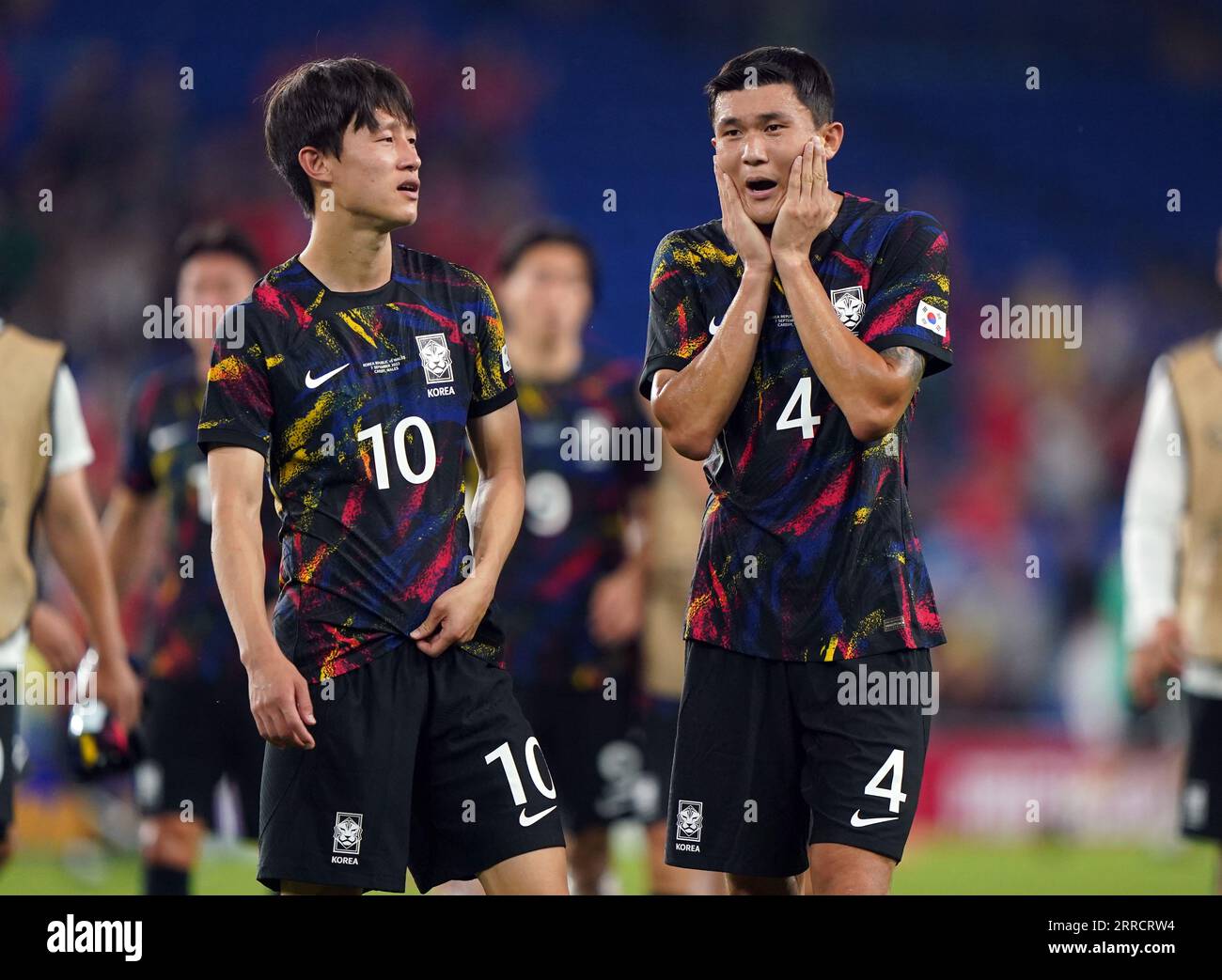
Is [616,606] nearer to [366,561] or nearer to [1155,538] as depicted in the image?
[1155,538]

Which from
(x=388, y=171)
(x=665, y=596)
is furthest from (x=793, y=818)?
(x=665, y=596)

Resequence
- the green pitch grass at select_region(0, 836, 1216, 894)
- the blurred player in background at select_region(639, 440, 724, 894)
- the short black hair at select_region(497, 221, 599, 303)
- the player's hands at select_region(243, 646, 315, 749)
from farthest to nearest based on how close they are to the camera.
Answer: the green pitch grass at select_region(0, 836, 1216, 894), the short black hair at select_region(497, 221, 599, 303), the blurred player in background at select_region(639, 440, 724, 894), the player's hands at select_region(243, 646, 315, 749)

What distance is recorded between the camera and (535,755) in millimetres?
3129

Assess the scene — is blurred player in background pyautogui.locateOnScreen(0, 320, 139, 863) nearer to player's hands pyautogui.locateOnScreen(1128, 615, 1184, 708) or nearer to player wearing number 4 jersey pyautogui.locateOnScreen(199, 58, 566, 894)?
player wearing number 4 jersey pyautogui.locateOnScreen(199, 58, 566, 894)

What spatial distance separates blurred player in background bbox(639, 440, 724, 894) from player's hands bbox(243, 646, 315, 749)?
2.91m

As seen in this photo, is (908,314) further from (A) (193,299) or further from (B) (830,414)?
(A) (193,299)

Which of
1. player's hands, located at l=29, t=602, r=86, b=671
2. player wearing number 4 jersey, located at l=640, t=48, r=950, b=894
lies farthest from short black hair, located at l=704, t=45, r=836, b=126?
player's hands, located at l=29, t=602, r=86, b=671

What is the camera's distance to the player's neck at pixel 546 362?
575 centimetres

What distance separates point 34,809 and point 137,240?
2.92 metres

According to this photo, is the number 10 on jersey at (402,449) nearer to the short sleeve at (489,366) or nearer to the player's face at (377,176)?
the short sleeve at (489,366)

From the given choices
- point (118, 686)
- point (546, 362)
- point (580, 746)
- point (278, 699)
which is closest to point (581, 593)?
point (580, 746)

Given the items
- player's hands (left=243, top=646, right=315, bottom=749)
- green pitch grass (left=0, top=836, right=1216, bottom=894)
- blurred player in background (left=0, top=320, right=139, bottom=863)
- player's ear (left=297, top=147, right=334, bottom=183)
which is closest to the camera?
player's hands (left=243, top=646, right=315, bottom=749)

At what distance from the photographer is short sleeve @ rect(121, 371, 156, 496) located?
556cm

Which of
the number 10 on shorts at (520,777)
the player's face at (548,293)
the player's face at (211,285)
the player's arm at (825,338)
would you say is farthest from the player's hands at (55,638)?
the player's arm at (825,338)
